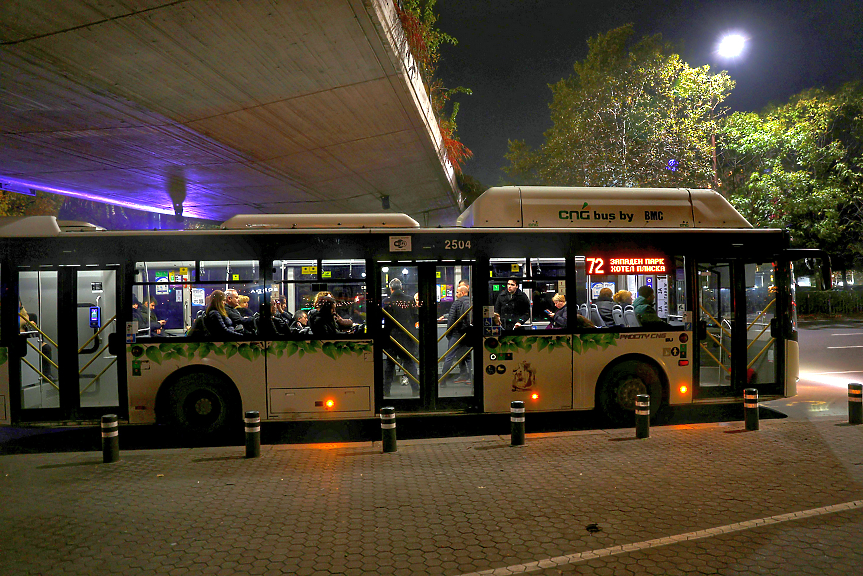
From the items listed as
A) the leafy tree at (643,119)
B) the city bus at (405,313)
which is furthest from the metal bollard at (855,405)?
the leafy tree at (643,119)

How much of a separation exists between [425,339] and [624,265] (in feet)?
10.7

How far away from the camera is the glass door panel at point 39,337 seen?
26.6 ft

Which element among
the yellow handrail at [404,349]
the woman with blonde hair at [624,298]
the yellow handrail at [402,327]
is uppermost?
the woman with blonde hair at [624,298]

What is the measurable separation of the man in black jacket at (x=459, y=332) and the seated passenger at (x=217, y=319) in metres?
3.11

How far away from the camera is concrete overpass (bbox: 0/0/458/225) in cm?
816

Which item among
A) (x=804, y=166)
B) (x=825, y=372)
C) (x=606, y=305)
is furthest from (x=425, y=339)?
(x=804, y=166)

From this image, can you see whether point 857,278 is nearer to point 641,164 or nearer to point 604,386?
point 641,164

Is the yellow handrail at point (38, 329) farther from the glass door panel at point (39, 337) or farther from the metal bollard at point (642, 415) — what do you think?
the metal bollard at point (642, 415)

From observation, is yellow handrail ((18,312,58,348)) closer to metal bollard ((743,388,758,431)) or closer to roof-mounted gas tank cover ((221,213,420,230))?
roof-mounted gas tank cover ((221,213,420,230))

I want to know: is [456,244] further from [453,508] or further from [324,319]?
[453,508]

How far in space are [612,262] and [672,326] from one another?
1.35 meters

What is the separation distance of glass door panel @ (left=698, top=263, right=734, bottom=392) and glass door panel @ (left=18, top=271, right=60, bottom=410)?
961cm

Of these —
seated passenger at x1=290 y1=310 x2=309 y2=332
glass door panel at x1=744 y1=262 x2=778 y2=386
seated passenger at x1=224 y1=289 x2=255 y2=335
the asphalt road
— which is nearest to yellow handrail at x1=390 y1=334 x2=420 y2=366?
seated passenger at x1=290 y1=310 x2=309 y2=332

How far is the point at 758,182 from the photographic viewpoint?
28.7m
